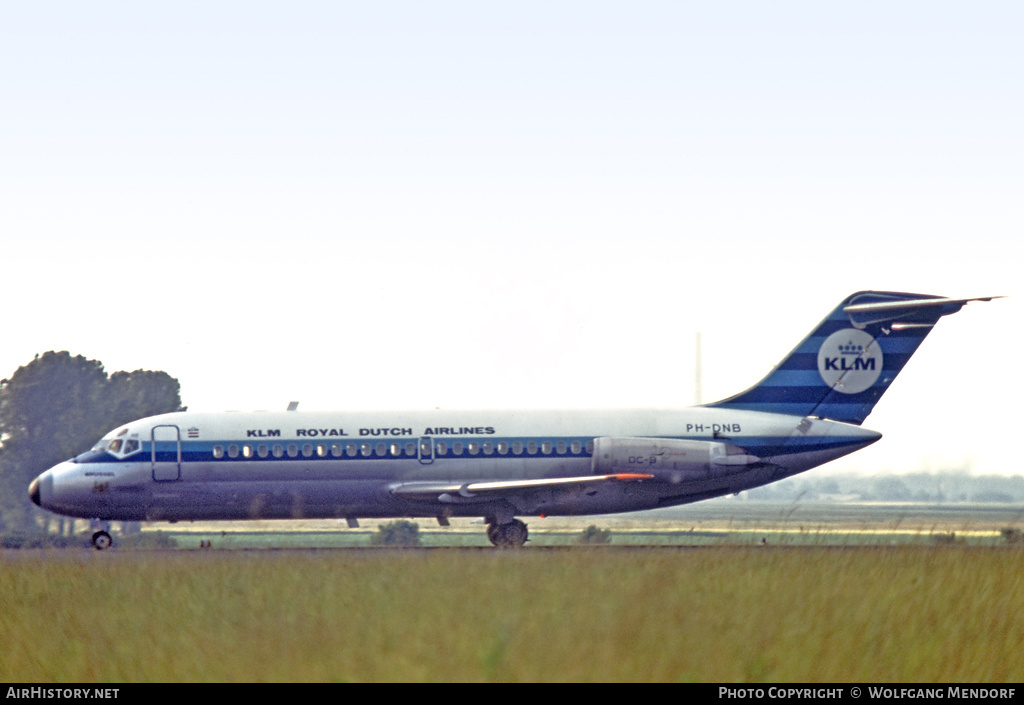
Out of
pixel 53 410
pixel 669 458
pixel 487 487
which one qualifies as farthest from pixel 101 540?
pixel 53 410

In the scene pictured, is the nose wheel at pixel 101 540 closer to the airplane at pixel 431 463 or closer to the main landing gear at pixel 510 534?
the airplane at pixel 431 463

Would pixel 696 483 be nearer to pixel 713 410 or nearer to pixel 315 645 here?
pixel 713 410

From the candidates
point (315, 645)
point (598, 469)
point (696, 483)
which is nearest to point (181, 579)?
point (315, 645)

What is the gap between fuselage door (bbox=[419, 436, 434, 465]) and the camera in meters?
25.7

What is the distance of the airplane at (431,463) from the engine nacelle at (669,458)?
26 mm

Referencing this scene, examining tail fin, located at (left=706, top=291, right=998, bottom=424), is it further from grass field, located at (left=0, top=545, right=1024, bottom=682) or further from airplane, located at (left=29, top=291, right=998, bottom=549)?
grass field, located at (left=0, top=545, right=1024, bottom=682)

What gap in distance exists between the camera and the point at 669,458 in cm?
2561

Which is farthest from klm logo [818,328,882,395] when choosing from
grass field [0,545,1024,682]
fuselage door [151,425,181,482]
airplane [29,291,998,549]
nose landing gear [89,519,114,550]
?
nose landing gear [89,519,114,550]

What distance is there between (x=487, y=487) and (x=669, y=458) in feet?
13.3

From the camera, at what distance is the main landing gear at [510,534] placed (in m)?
25.8

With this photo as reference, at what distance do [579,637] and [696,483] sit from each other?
16.1 m

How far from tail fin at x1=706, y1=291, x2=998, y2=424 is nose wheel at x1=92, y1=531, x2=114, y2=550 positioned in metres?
13.8

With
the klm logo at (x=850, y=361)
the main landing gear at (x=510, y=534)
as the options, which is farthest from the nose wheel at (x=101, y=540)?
the klm logo at (x=850, y=361)

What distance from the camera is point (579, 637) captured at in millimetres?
10227
